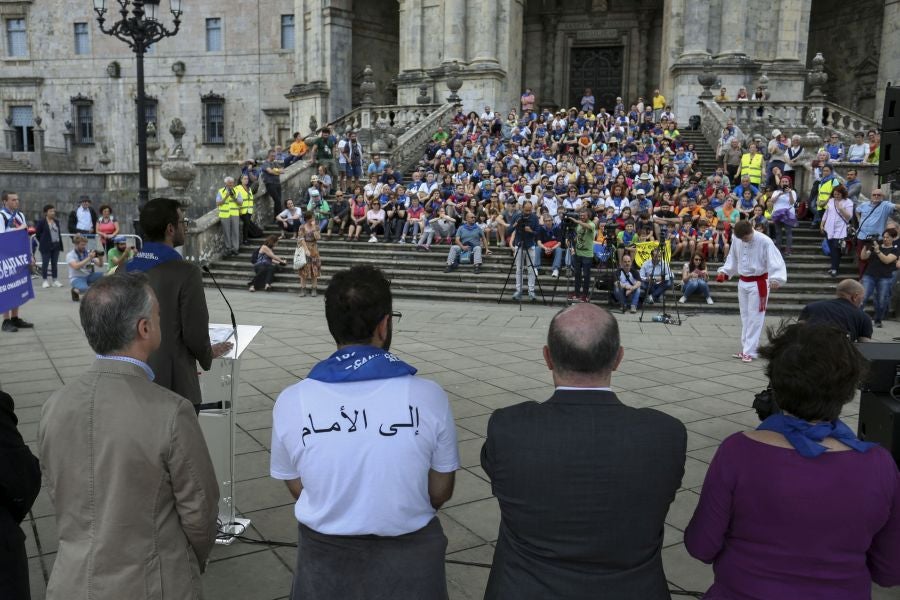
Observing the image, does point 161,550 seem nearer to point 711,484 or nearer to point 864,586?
point 711,484

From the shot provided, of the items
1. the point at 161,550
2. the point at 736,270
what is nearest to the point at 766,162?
the point at 736,270

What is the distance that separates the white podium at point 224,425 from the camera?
4156 millimetres

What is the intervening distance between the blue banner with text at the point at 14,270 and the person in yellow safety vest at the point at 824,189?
14.0 metres

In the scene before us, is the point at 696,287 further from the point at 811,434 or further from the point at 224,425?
the point at 811,434

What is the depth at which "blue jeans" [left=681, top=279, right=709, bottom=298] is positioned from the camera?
13.2 m

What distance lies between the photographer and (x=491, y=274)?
14.8 metres

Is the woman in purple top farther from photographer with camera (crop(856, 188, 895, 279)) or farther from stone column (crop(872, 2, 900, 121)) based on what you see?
stone column (crop(872, 2, 900, 121))

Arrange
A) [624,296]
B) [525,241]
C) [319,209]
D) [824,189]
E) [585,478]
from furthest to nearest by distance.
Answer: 1. [319,209]
2. [824,189]
3. [525,241]
4. [624,296]
5. [585,478]

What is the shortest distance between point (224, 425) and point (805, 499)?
3.07m

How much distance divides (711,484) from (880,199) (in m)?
12.7

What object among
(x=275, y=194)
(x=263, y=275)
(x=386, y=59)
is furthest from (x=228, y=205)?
(x=386, y=59)

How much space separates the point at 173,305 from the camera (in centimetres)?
384

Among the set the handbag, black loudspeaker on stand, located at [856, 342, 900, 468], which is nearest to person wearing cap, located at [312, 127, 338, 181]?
the handbag

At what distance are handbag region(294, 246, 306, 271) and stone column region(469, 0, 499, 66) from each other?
15352 mm
